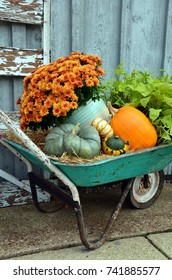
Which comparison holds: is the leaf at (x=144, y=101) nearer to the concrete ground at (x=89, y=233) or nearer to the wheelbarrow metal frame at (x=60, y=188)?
the wheelbarrow metal frame at (x=60, y=188)

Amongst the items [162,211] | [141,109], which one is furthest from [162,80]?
[162,211]

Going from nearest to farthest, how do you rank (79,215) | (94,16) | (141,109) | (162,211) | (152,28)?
(79,215) → (141,109) → (162,211) → (94,16) → (152,28)

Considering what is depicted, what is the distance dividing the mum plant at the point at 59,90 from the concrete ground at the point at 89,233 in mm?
772

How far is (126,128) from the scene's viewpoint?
6.54ft

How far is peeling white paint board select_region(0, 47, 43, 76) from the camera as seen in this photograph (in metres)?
2.45

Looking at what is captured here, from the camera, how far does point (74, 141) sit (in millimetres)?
1750

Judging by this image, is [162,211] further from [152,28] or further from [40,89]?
[152,28]

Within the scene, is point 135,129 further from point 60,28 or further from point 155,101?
point 60,28

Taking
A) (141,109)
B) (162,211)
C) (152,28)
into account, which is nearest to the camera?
(141,109)

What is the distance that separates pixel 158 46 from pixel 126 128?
141 centimetres

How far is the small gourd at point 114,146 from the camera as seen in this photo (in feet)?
6.23

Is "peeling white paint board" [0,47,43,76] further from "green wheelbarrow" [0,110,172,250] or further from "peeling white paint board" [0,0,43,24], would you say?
"green wheelbarrow" [0,110,172,250]

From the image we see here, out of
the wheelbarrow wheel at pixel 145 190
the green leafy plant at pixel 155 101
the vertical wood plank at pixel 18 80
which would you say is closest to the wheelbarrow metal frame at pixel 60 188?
the wheelbarrow wheel at pixel 145 190

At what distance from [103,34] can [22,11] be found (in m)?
0.76
